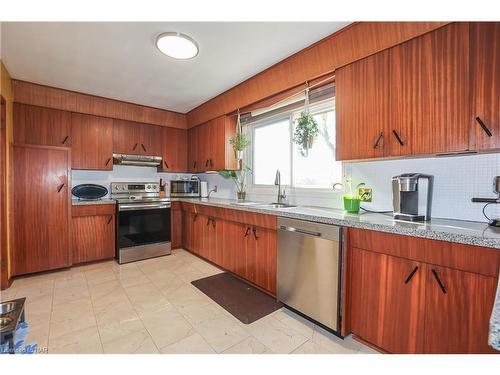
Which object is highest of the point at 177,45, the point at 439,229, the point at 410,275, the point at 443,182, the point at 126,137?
the point at 177,45

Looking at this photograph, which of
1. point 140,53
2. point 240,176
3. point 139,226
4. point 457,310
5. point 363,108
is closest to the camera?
point 457,310

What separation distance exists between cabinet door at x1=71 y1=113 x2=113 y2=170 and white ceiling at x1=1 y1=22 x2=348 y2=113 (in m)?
0.42

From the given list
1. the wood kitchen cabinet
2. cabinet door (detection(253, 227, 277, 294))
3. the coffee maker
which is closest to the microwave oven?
the wood kitchen cabinet

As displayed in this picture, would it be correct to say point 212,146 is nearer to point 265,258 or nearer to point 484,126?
point 265,258

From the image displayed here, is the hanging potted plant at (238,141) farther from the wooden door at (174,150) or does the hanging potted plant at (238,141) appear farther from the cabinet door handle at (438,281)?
the cabinet door handle at (438,281)

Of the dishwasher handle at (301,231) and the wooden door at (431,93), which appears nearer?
the wooden door at (431,93)

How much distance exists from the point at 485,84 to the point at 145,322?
278cm

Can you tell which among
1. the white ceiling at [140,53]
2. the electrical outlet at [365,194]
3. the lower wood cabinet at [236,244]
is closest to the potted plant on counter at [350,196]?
the electrical outlet at [365,194]

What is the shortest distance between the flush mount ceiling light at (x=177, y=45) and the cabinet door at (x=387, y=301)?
84.5 inches

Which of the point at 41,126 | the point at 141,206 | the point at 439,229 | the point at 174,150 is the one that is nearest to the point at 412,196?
the point at 439,229

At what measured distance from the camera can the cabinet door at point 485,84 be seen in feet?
4.07

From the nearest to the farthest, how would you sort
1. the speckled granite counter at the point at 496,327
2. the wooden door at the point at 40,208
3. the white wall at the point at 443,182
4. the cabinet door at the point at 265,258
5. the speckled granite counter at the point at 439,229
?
the speckled granite counter at the point at 496,327
the speckled granite counter at the point at 439,229
the white wall at the point at 443,182
the cabinet door at the point at 265,258
the wooden door at the point at 40,208

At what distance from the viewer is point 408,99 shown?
1557 mm

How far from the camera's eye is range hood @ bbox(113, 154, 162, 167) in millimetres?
3631
